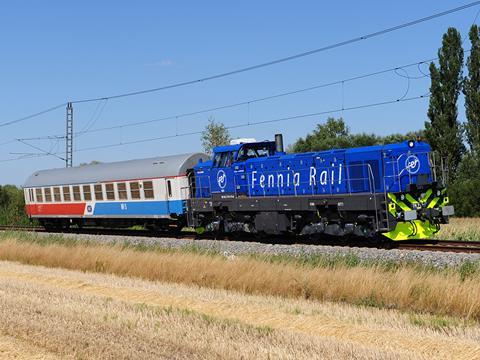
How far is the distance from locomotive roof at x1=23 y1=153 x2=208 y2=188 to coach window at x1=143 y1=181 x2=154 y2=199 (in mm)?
310

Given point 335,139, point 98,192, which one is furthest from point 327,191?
point 335,139

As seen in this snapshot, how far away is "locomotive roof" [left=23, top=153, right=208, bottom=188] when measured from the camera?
89.7ft

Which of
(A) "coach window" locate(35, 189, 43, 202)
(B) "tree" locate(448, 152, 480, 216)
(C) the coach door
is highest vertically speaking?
(A) "coach window" locate(35, 189, 43, 202)

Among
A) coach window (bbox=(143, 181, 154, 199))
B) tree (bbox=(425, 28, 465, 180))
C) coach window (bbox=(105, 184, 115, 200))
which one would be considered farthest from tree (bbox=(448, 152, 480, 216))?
coach window (bbox=(105, 184, 115, 200))

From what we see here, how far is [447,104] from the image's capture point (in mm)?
42375

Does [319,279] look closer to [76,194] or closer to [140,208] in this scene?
[140,208]

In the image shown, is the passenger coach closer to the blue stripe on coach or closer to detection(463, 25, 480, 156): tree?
the blue stripe on coach

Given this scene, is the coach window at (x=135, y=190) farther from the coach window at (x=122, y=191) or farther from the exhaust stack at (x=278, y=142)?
the exhaust stack at (x=278, y=142)

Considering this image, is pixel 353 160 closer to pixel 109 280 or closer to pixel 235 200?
pixel 235 200

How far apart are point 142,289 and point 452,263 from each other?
7249 mm

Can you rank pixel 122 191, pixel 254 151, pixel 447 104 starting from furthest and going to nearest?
pixel 447 104 < pixel 122 191 < pixel 254 151

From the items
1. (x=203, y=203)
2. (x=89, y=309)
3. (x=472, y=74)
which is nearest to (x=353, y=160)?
(x=203, y=203)

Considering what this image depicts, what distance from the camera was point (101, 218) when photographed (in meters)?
31.6

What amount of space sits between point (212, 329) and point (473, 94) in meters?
39.1
